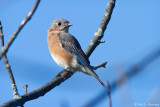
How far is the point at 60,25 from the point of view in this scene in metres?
7.78

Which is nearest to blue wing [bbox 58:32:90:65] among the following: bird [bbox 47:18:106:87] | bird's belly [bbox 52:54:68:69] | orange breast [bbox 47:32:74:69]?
bird [bbox 47:18:106:87]

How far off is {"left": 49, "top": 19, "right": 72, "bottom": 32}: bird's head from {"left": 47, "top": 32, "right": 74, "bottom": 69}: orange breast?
632 millimetres

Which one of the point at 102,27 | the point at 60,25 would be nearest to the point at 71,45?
the point at 60,25

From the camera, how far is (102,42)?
5.37 meters

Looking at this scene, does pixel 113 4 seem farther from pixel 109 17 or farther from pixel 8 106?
pixel 8 106

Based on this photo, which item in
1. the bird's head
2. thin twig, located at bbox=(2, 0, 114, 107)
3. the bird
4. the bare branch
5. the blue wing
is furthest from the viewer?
the bird's head

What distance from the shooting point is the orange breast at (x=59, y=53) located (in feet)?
21.0

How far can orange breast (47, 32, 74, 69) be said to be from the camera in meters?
6.39

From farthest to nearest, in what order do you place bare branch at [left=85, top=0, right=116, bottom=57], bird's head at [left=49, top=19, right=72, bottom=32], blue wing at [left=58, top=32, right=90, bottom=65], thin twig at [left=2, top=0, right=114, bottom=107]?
bird's head at [left=49, top=19, right=72, bottom=32], blue wing at [left=58, top=32, right=90, bottom=65], bare branch at [left=85, top=0, right=116, bottom=57], thin twig at [left=2, top=0, right=114, bottom=107]

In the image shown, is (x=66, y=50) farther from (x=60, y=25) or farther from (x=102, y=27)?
(x=102, y=27)

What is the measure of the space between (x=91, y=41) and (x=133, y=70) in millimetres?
3802

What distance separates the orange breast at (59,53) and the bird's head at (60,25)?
0.63 m

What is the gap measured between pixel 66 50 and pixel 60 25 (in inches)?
49.8

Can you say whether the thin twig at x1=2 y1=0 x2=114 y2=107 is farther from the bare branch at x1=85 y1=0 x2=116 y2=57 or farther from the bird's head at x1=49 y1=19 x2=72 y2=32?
the bird's head at x1=49 y1=19 x2=72 y2=32
